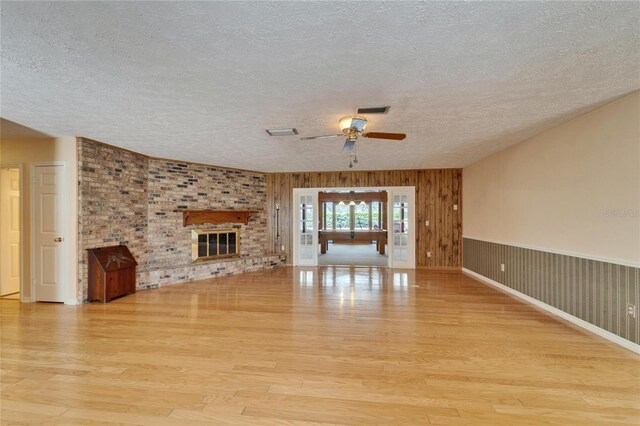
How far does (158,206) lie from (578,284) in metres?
6.72

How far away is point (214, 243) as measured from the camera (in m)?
6.59

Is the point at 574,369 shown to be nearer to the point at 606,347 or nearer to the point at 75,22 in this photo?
the point at 606,347

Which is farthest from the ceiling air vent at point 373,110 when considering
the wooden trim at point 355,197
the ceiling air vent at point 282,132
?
the wooden trim at point 355,197

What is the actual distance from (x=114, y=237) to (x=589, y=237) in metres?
6.64

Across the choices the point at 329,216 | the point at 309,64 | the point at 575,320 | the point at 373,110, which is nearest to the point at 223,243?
the point at 373,110

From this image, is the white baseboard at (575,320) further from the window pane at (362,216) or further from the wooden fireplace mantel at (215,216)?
the window pane at (362,216)

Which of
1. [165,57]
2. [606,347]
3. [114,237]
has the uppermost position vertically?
[165,57]

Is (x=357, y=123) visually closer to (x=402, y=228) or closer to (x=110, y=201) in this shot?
(x=110, y=201)

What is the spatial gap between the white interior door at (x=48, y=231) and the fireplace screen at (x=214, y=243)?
2203mm

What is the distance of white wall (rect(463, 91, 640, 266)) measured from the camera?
2830 millimetres

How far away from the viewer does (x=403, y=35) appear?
1828 mm

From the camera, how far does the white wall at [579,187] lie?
2.83 metres

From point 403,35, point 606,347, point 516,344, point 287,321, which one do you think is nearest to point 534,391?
point 516,344

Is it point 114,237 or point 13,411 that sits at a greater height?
point 114,237
